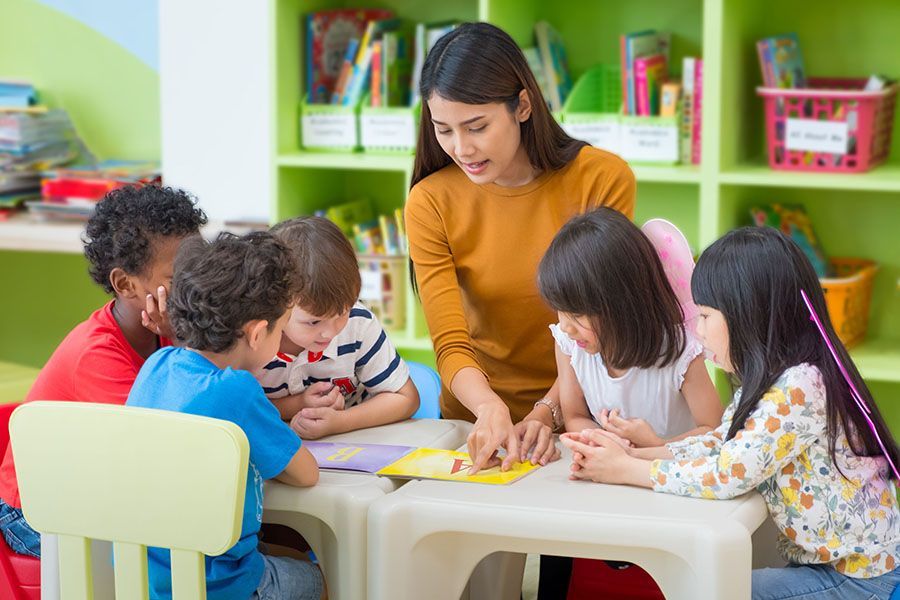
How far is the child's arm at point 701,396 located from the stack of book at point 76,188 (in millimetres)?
2073

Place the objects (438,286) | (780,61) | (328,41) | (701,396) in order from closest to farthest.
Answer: (701,396), (438,286), (780,61), (328,41)

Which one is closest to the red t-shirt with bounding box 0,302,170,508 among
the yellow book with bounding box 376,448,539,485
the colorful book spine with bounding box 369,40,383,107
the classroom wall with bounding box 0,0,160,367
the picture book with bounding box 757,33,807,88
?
the yellow book with bounding box 376,448,539,485

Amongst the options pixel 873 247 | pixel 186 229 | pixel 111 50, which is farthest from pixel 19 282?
pixel 873 247

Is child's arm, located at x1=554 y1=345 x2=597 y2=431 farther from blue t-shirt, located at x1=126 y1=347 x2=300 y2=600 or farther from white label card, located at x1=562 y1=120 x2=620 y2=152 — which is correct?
white label card, located at x1=562 y1=120 x2=620 y2=152

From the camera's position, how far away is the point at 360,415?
1815 mm

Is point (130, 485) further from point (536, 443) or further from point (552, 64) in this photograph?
point (552, 64)

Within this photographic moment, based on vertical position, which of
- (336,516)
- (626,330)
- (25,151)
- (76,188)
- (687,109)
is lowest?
(336,516)

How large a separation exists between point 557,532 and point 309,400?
1.82 ft

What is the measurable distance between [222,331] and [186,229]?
34 centimetres

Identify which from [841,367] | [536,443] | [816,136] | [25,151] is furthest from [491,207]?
[25,151]

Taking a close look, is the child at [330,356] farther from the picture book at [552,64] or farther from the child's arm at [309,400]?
the picture book at [552,64]

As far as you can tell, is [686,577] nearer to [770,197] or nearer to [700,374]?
[700,374]

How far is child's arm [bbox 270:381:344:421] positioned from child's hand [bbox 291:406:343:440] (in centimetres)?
1

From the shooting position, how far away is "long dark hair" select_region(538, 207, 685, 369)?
1608mm
